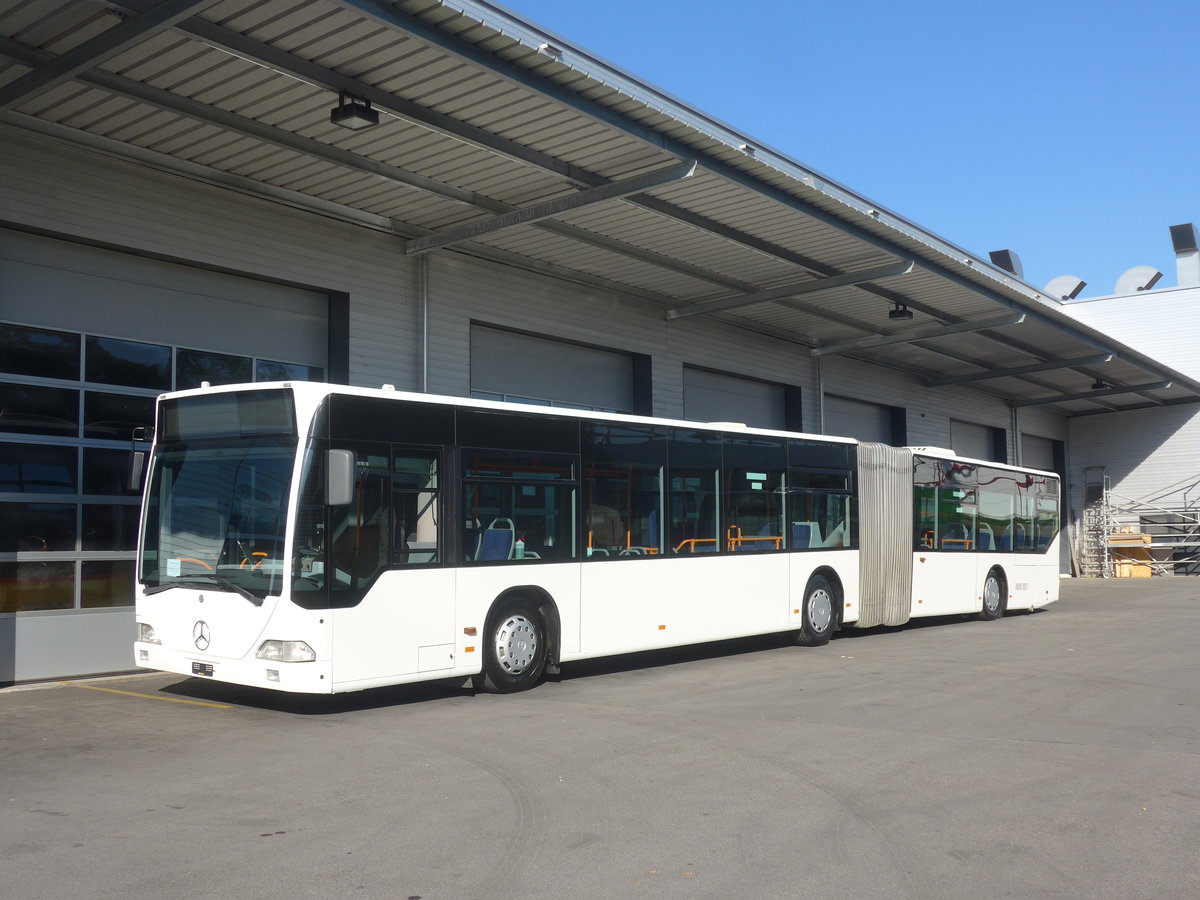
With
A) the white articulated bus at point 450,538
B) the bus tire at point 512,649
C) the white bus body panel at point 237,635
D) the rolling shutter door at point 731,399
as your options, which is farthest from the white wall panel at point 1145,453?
the white bus body panel at point 237,635

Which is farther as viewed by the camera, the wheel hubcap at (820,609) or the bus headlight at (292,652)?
the wheel hubcap at (820,609)

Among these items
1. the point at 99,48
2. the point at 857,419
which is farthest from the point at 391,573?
the point at 857,419

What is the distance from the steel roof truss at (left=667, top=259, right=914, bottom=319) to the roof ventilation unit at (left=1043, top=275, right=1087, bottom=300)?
96.8 feet

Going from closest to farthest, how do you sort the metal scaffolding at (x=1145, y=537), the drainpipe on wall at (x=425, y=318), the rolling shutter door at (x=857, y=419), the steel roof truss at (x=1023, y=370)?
the drainpipe on wall at (x=425, y=318) → the rolling shutter door at (x=857, y=419) → the steel roof truss at (x=1023, y=370) → the metal scaffolding at (x=1145, y=537)

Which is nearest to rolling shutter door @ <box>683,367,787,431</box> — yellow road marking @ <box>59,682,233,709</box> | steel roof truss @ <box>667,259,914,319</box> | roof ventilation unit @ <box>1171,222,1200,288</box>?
steel roof truss @ <box>667,259,914,319</box>

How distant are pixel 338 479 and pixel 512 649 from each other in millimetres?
2945

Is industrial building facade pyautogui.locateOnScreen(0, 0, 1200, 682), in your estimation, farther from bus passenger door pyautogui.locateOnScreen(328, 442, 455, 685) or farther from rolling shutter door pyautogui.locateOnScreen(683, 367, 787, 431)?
bus passenger door pyautogui.locateOnScreen(328, 442, 455, 685)

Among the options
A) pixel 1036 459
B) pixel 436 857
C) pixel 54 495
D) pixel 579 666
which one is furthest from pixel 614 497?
pixel 1036 459

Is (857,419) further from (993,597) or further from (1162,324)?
(1162,324)

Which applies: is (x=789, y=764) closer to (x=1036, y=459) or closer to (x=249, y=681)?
(x=249, y=681)

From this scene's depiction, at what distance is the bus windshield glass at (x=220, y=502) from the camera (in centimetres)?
965

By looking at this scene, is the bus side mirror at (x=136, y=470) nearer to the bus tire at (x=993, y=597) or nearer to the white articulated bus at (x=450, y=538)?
the white articulated bus at (x=450, y=538)

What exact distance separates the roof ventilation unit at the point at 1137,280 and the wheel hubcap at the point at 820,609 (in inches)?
1259

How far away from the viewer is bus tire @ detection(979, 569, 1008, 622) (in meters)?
21.5
